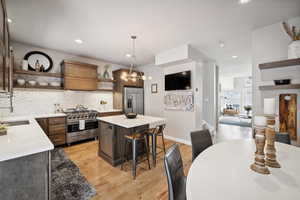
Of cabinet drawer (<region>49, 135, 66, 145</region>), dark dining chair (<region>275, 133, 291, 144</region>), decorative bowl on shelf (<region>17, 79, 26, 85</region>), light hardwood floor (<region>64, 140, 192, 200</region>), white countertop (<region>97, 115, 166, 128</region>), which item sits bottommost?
light hardwood floor (<region>64, 140, 192, 200</region>)

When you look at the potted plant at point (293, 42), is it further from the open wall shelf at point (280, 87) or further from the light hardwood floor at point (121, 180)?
the light hardwood floor at point (121, 180)

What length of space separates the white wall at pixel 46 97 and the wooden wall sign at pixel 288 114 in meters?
4.88

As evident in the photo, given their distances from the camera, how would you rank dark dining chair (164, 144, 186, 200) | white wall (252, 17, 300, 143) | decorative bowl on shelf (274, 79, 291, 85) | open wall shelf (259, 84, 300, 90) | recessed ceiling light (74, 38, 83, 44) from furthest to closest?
recessed ceiling light (74, 38, 83, 44), white wall (252, 17, 300, 143), decorative bowl on shelf (274, 79, 291, 85), open wall shelf (259, 84, 300, 90), dark dining chair (164, 144, 186, 200)

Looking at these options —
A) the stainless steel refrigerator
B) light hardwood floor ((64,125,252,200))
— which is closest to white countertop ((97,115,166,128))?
light hardwood floor ((64,125,252,200))

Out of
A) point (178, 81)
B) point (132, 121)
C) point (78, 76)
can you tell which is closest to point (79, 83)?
point (78, 76)

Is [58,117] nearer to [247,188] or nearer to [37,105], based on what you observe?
[37,105]

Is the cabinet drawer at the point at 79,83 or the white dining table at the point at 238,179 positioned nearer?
the white dining table at the point at 238,179

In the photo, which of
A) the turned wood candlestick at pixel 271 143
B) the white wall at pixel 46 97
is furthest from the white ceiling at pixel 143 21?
the turned wood candlestick at pixel 271 143

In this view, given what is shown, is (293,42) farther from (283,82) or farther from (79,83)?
(79,83)

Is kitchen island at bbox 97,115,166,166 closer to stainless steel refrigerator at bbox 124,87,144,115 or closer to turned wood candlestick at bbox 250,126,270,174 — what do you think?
turned wood candlestick at bbox 250,126,270,174

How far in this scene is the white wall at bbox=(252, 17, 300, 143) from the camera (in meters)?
2.28

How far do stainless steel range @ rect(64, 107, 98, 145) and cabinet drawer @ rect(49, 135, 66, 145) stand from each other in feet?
0.38

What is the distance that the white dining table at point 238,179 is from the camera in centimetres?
70

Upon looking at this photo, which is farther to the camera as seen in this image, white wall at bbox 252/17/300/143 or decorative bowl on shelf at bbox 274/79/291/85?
white wall at bbox 252/17/300/143
